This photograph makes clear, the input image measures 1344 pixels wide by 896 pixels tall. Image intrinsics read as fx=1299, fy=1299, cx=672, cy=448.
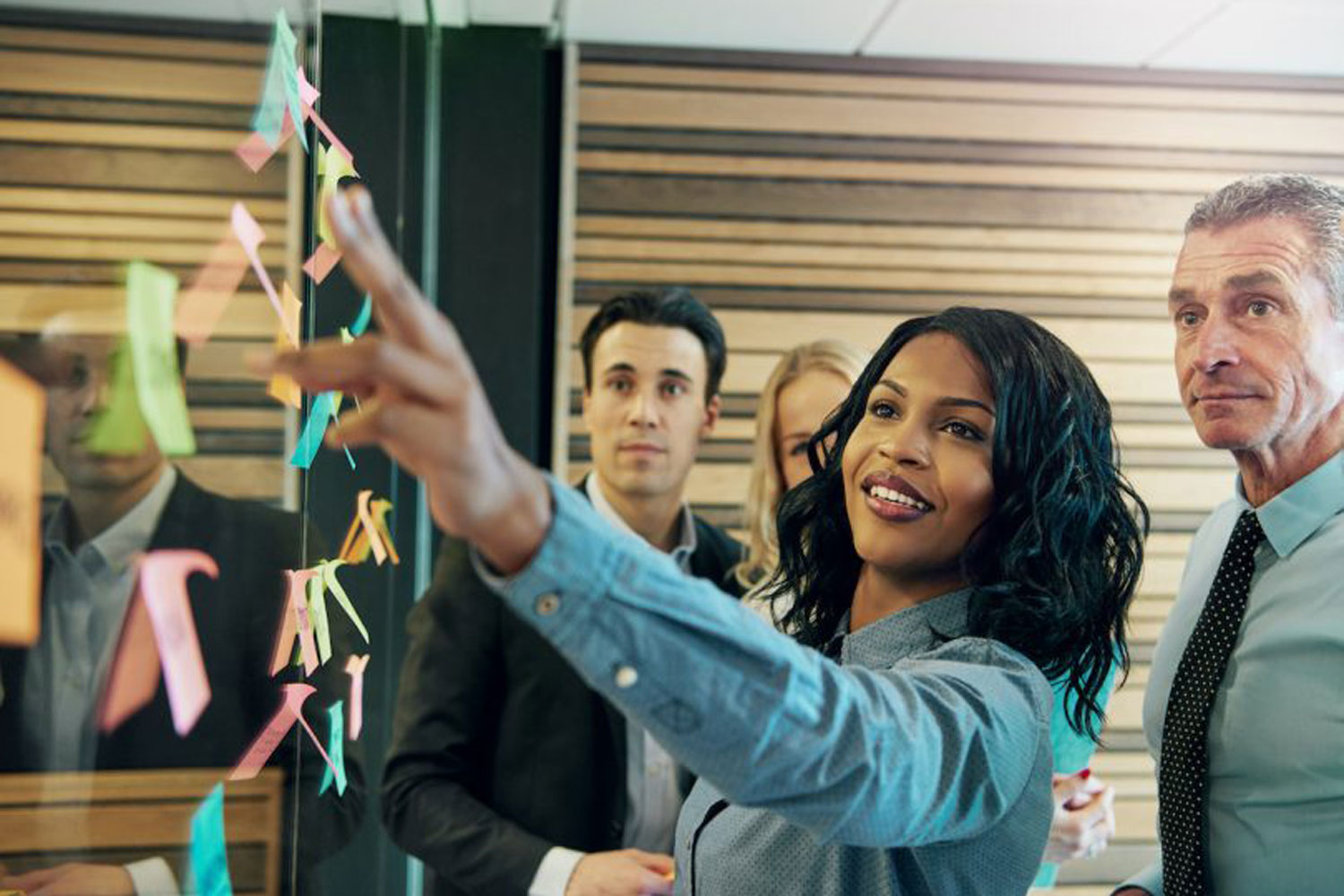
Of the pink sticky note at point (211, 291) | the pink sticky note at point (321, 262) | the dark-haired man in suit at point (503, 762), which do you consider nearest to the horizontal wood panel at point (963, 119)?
the dark-haired man in suit at point (503, 762)

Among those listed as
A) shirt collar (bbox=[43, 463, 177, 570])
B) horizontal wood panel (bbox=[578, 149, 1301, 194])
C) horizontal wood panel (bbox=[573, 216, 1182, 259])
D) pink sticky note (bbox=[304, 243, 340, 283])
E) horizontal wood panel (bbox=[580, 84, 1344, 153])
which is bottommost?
shirt collar (bbox=[43, 463, 177, 570])

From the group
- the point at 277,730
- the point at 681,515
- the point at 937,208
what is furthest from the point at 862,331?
the point at 277,730

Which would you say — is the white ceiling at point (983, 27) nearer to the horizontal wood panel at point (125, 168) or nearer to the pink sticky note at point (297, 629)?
the pink sticky note at point (297, 629)

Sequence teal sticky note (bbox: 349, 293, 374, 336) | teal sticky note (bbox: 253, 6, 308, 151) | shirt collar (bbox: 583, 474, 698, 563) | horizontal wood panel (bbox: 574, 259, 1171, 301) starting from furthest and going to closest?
horizontal wood panel (bbox: 574, 259, 1171, 301), shirt collar (bbox: 583, 474, 698, 563), teal sticky note (bbox: 349, 293, 374, 336), teal sticky note (bbox: 253, 6, 308, 151)

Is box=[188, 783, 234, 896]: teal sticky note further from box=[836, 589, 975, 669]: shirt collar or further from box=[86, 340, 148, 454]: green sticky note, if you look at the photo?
box=[836, 589, 975, 669]: shirt collar

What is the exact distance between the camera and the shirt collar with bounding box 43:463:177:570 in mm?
540

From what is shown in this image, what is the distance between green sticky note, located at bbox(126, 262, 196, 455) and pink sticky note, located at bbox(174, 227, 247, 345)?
19mm

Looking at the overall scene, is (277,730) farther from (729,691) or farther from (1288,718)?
(1288,718)

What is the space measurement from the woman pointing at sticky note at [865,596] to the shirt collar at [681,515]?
96 centimetres

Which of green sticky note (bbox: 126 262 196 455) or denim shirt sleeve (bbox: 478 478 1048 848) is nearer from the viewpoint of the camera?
green sticky note (bbox: 126 262 196 455)

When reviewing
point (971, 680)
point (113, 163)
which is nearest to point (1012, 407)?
point (971, 680)

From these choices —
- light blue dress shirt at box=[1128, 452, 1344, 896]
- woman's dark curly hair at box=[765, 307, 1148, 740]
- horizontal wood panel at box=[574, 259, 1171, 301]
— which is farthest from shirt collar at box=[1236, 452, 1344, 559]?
horizontal wood panel at box=[574, 259, 1171, 301]

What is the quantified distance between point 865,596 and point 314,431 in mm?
634

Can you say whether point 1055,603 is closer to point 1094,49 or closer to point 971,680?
point 971,680
